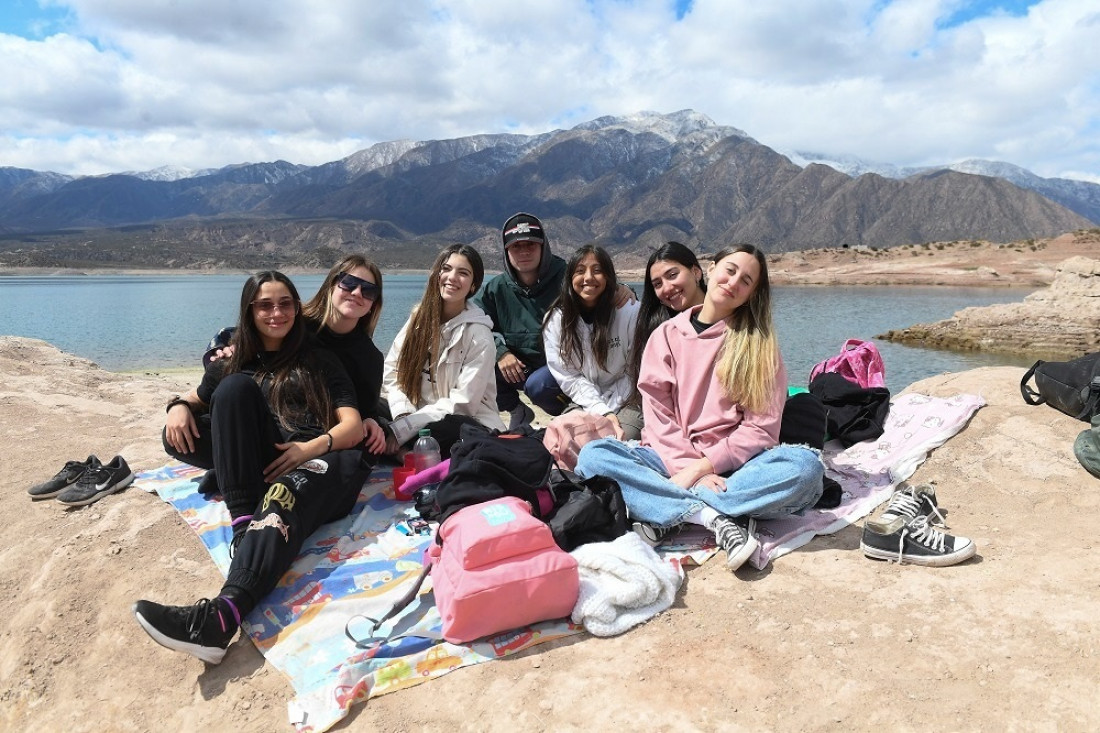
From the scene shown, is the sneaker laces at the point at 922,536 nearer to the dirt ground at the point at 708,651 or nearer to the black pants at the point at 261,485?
the dirt ground at the point at 708,651

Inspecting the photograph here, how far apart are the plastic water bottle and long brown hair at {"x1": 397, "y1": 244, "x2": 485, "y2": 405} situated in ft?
2.09

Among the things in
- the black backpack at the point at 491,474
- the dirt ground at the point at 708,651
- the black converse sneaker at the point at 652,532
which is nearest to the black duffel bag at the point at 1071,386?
the dirt ground at the point at 708,651

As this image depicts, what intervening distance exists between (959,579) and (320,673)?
3356mm

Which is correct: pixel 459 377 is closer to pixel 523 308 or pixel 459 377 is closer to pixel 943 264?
pixel 523 308

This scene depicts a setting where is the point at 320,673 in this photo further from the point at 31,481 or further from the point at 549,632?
the point at 31,481

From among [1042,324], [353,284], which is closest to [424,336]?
[353,284]

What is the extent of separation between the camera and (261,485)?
12.8 ft

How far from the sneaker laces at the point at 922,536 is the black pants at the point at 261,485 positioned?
11.2 ft

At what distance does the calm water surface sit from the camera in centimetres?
2084

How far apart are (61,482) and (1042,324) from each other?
27.9m

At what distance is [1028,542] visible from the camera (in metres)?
3.92

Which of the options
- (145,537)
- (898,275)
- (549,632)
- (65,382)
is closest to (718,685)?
(549,632)

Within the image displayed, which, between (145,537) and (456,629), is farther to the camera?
(145,537)

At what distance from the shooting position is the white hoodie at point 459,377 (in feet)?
17.3
